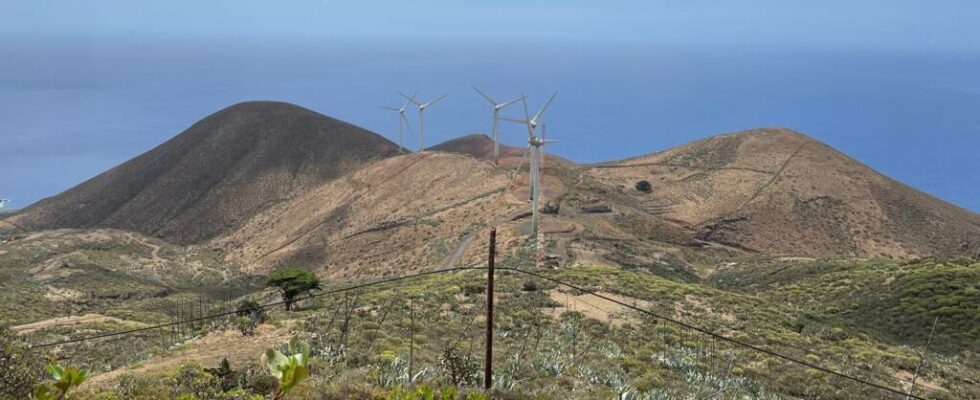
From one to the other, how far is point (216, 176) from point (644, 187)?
57.5 meters

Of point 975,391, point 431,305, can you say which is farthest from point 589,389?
point 975,391

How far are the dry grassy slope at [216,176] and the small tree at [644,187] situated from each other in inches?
1411

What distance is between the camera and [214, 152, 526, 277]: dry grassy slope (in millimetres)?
54688

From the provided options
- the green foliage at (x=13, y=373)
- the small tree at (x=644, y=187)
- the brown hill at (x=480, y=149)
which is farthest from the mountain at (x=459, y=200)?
the green foliage at (x=13, y=373)

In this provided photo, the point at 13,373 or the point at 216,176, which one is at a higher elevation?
the point at 13,373

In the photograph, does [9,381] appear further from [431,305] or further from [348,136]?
[348,136]

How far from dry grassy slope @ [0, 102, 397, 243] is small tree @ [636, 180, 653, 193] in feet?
118

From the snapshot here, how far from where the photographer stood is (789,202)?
222 ft

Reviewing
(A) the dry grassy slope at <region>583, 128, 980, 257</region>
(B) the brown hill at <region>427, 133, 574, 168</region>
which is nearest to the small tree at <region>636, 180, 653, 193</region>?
(A) the dry grassy slope at <region>583, 128, 980, 257</region>

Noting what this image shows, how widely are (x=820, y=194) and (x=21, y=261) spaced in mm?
78005

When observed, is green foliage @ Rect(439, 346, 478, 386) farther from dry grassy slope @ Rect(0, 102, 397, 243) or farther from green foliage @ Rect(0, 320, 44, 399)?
dry grassy slope @ Rect(0, 102, 397, 243)

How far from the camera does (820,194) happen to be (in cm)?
6975

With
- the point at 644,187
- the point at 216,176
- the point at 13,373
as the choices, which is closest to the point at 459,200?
the point at 644,187

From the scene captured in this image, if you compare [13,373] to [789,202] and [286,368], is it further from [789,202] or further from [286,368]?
[789,202]
